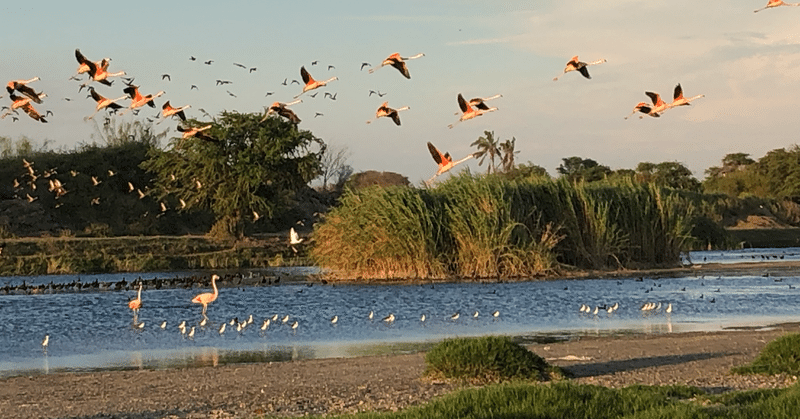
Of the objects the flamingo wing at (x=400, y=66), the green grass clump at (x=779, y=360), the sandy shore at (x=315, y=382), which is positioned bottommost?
the sandy shore at (x=315, y=382)

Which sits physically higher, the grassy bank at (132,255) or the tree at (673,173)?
the tree at (673,173)

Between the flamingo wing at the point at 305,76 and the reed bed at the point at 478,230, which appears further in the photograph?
the reed bed at the point at 478,230

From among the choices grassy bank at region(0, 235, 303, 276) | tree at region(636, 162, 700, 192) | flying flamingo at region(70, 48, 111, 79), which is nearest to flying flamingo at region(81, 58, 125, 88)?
flying flamingo at region(70, 48, 111, 79)

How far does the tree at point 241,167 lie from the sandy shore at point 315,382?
43.6 m

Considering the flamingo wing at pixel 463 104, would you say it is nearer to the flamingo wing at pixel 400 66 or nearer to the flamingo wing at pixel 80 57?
the flamingo wing at pixel 400 66

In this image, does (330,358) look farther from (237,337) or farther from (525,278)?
(525,278)

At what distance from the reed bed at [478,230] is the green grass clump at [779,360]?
2609cm

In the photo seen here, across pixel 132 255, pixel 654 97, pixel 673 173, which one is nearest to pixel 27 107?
pixel 654 97

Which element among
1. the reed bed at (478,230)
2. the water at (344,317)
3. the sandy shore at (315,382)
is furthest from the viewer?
the reed bed at (478,230)

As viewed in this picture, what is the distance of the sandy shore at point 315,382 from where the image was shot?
14.7 metres

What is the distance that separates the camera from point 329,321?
99.7 feet

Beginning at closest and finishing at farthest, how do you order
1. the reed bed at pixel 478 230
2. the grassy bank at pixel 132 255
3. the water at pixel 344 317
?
the water at pixel 344 317 → the reed bed at pixel 478 230 → the grassy bank at pixel 132 255

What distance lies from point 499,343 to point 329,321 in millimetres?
13923

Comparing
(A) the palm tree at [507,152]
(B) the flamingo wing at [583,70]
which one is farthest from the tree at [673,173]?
(B) the flamingo wing at [583,70]
